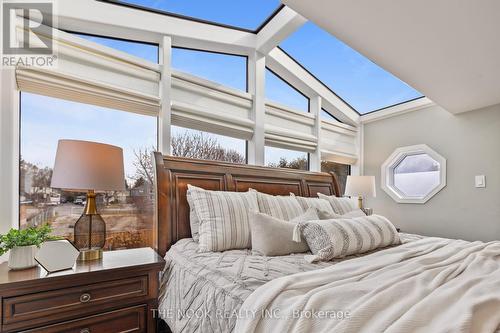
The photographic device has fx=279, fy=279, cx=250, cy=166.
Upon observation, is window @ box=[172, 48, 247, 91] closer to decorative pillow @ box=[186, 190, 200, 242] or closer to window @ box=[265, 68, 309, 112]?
window @ box=[265, 68, 309, 112]

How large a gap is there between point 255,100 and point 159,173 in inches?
60.5

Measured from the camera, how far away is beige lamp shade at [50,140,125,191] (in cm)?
154

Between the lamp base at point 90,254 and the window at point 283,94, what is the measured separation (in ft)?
8.61

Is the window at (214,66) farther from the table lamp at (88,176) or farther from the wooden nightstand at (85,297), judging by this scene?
the wooden nightstand at (85,297)

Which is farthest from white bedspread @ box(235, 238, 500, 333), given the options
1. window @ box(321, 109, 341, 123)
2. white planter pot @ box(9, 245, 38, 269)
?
window @ box(321, 109, 341, 123)

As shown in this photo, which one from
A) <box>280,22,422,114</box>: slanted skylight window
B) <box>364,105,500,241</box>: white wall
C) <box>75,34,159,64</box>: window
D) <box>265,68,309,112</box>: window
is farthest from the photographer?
<box>265,68,309,112</box>: window

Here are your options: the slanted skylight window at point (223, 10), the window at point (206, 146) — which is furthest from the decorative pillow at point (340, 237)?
the slanted skylight window at point (223, 10)

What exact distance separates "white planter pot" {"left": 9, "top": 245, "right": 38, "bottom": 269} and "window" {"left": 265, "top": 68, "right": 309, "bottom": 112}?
286 centimetres

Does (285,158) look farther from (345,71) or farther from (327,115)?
(345,71)

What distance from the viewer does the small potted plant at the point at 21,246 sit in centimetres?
140

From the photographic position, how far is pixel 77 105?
226 cm

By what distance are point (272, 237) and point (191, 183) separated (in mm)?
926

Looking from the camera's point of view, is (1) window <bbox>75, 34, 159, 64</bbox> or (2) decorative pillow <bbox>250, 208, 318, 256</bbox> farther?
(1) window <bbox>75, 34, 159, 64</bbox>

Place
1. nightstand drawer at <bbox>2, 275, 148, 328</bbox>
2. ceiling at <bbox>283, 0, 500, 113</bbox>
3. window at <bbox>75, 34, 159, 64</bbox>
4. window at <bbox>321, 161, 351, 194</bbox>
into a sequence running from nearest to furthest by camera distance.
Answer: nightstand drawer at <bbox>2, 275, 148, 328</bbox> < ceiling at <bbox>283, 0, 500, 113</bbox> < window at <bbox>75, 34, 159, 64</bbox> < window at <bbox>321, 161, 351, 194</bbox>
